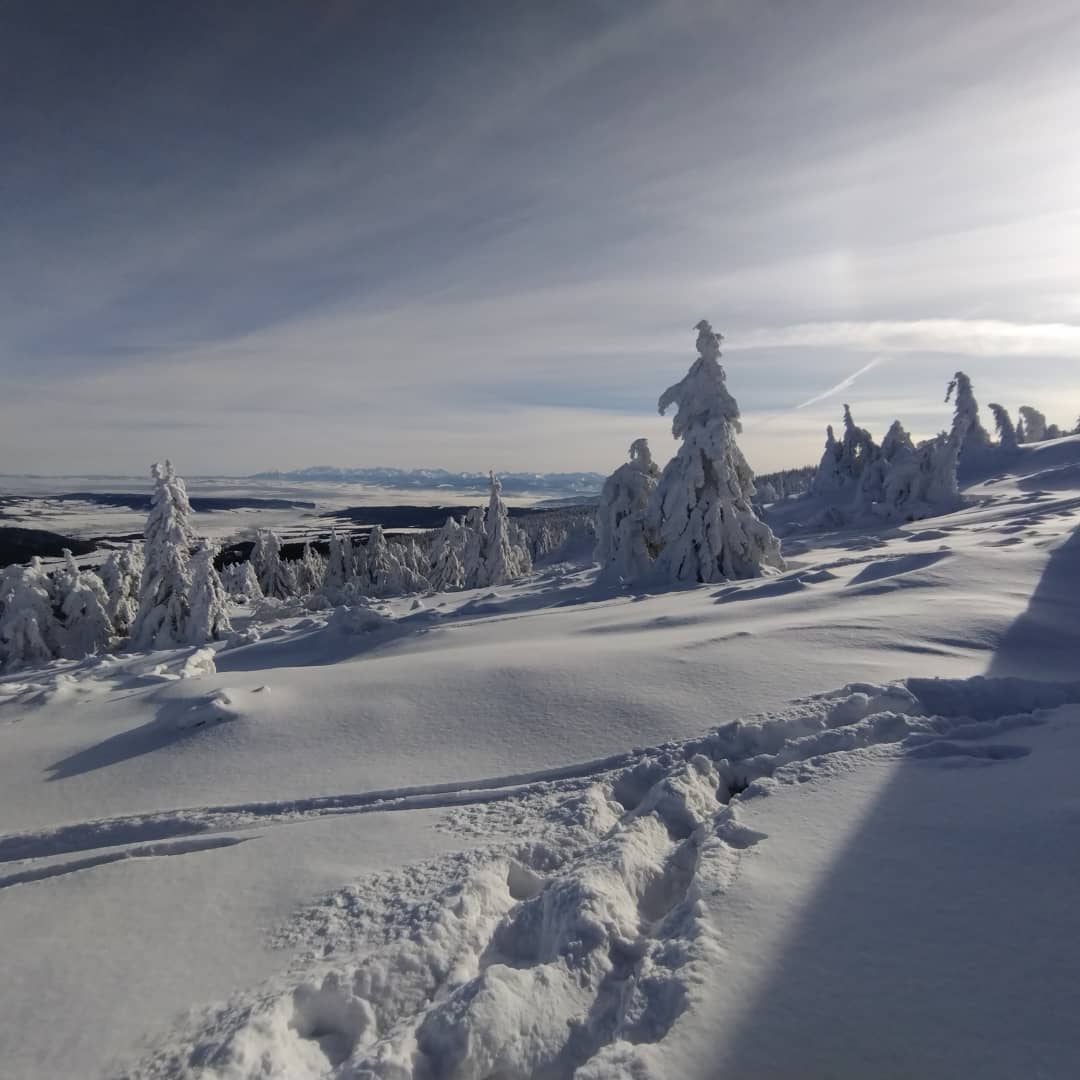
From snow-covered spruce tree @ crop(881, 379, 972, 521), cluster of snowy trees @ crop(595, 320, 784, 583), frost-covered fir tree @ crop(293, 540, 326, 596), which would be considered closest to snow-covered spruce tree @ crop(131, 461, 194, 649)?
cluster of snowy trees @ crop(595, 320, 784, 583)

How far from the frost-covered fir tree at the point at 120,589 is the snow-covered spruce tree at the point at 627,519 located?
29123 millimetres

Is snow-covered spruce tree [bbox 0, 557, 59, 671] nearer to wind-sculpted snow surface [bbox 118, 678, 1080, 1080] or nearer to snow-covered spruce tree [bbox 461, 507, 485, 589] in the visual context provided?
snow-covered spruce tree [bbox 461, 507, 485, 589]

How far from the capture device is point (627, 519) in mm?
22516

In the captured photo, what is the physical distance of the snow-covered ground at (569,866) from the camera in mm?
3062

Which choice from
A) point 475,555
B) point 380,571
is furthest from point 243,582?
point 475,555

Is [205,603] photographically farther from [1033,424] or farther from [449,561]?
[1033,424]

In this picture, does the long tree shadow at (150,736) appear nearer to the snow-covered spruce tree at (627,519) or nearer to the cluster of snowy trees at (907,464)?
the snow-covered spruce tree at (627,519)

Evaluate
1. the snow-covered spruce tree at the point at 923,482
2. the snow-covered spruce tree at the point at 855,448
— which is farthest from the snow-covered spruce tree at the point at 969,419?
the snow-covered spruce tree at the point at 923,482

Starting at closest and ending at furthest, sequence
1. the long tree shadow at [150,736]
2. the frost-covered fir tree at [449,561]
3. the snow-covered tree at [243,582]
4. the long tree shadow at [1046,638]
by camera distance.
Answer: the long tree shadow at [150,736], the long tree shadow at [1046,638], the snow-covered tree at [243,582], the frost-covered fir tree at [449,561]

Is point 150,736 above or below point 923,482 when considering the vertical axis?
below

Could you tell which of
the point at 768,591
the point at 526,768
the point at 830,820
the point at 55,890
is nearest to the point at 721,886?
the point at 830,820

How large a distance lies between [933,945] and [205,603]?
3078 centimetres

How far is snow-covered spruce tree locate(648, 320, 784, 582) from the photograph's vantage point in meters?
19.4

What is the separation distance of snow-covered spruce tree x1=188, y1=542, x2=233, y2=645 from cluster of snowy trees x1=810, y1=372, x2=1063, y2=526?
3547 cm
